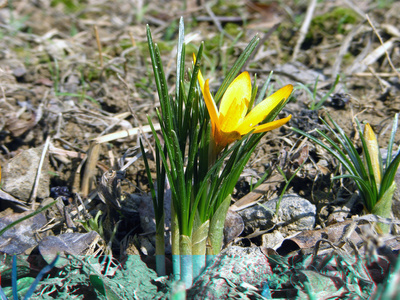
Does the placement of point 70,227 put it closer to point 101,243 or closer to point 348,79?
point 101,243

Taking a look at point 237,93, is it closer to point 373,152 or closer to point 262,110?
point 262,110

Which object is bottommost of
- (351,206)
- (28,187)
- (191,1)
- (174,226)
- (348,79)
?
(351,206)

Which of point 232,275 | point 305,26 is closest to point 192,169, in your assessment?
point 232,275

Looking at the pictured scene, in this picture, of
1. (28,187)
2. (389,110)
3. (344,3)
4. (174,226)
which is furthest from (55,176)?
(344,3)

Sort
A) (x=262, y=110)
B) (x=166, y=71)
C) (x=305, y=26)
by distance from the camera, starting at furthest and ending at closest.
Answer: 1. (x=305, y=26)
2. (x=166, y=71)
3. (x=262, y=110)

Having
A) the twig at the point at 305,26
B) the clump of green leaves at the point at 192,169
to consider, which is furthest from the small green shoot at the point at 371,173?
the twig at the point at 305,26

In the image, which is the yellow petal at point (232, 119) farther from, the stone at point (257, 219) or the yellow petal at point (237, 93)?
the stone at point (257, 219)
